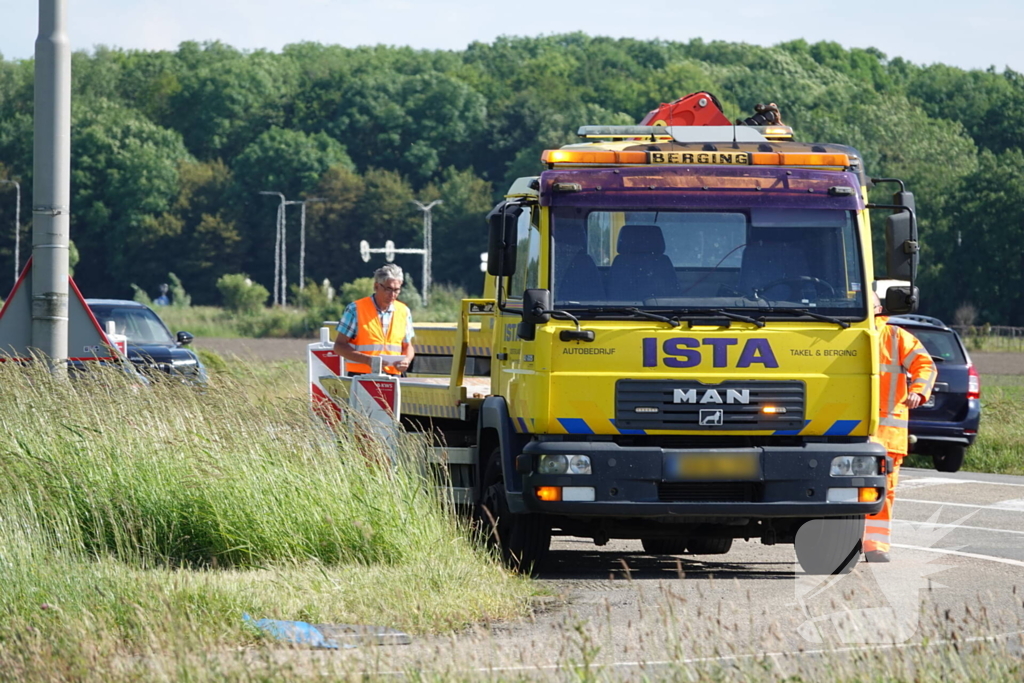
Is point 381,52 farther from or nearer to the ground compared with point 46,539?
farther from the ground

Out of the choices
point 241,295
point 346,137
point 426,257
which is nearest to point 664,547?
point 426,257

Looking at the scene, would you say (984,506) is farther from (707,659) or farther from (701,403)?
(707,659)

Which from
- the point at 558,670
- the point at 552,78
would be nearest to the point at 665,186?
the point at 558,670

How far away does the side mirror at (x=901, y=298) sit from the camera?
9328mm

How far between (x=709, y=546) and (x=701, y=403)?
214cm

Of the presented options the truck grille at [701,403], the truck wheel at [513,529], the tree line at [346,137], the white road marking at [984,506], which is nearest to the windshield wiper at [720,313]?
the truck grille at [701,403]

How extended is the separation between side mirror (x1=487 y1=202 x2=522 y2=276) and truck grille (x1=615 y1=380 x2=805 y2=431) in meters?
1.04

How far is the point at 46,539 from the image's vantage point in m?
8.55

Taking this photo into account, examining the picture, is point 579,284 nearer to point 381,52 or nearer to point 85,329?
point 85,329

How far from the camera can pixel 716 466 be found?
8.82 m

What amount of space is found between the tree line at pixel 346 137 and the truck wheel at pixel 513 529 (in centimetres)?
7896

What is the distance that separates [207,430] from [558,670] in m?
4.53

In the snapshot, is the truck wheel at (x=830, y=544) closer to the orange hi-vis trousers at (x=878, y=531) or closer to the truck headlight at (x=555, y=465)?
the orange hi-vis trousers at (x=878, y=531)

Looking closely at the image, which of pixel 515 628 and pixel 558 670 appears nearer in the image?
pixel 558 670
